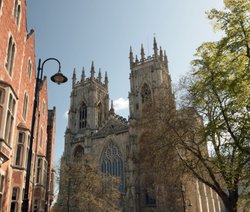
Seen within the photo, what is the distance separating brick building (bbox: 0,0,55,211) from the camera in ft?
35.6

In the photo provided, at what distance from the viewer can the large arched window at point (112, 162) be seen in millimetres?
47344

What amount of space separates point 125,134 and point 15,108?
124 ft

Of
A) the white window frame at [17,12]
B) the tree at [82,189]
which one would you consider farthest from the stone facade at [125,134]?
the white window frame at [17,12]

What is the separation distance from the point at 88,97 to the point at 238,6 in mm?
49660

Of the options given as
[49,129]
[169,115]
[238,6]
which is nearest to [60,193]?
[49,129]

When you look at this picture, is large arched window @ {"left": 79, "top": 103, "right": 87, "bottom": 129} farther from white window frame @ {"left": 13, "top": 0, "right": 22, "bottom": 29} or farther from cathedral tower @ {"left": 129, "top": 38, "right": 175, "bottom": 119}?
white window frame @ {"left": 13, "top": 0, "right": 22, "bottom": 29}

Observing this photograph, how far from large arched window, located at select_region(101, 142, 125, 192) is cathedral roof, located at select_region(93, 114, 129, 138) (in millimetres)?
2442

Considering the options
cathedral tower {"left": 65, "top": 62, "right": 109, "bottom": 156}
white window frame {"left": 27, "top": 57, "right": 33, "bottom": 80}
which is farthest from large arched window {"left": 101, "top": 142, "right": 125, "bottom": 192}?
white window frame {"left": 27, "top": 57, "right": 33, "bottom": 80}

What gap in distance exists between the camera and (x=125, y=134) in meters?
49.1

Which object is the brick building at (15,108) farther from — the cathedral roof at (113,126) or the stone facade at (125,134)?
the cathedral roof at (113,126)

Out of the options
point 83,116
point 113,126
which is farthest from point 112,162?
point 83,116

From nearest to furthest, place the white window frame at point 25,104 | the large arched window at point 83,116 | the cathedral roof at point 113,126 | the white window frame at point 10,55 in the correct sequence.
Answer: the white window frame at point 10,55 → the white window frame at point 25,104 → the cathedral roof at point 113,126 → the large arched window at point 83,116

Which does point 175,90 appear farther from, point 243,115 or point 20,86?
point 20,86

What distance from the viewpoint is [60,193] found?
31656mm
